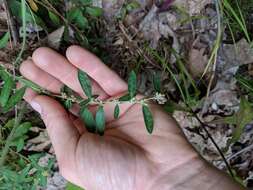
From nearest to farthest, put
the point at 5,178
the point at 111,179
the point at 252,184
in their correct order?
1. the point at 111,179
2. the point at 5,178
3. the point at 252,184

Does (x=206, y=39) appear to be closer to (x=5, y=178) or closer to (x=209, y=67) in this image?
(x=209, y=67)

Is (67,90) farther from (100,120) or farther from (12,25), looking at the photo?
(12,25)

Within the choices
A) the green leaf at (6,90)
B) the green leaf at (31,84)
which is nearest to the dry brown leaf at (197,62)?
the green leaf at (31,84)

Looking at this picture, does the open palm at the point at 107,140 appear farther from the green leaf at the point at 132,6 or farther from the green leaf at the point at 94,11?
the green leaf at the point at 132,6

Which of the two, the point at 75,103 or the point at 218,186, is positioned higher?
the point at 75,103

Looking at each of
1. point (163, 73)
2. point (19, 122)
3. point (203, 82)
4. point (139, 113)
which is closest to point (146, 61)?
point (163, 73)

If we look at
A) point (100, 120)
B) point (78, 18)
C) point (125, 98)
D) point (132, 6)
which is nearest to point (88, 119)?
point (100, 120)

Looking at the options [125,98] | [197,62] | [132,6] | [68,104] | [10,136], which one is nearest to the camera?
[125,98]
